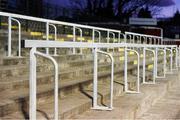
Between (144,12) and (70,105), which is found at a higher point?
(144,12)

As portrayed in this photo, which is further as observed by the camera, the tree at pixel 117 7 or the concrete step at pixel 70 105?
the tree at pixel 117 7

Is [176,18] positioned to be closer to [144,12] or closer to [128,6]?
[144,12]

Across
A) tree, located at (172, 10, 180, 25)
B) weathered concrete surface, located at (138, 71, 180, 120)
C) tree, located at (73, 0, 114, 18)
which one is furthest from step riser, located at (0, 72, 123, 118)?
tree, located at (172, 10, 180, 25)

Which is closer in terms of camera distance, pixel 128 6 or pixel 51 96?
pixel 51 96

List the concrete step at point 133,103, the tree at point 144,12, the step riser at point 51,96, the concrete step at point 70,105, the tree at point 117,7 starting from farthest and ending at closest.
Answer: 1. the tree at point 144,12
2. the tree at point 117,7
3. the concrete step at point 133,103
4. the concrete step at point 70,105
5. the step riser at point 51,96

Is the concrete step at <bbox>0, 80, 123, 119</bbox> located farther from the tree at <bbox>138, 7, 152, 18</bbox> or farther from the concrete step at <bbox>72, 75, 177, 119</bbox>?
the tree at <bbox>138, 7, 152, 18</bbox>

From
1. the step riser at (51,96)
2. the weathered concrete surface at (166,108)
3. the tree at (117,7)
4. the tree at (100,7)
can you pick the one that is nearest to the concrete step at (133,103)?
the weathered concrete surface at (166,108)

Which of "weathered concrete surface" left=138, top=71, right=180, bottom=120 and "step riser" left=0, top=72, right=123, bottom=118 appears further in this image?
"weathered concrete surface" left=138, top=71, right=180, bottom=120

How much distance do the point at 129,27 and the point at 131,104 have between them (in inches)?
1361

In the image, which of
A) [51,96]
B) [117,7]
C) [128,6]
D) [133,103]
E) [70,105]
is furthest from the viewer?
[128,6]

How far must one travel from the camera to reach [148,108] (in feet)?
31.0

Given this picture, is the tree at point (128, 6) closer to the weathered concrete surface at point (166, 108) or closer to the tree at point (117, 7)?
the tree at point (117, 7)

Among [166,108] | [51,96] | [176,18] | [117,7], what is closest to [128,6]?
[117,7]

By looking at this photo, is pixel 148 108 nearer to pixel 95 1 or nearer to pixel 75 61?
pixel 75 61
